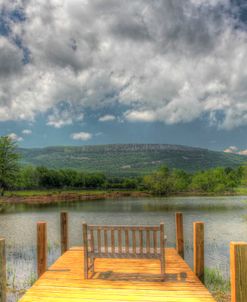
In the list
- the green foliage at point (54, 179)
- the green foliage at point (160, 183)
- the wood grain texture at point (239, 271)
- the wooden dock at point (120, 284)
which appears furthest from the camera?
the green foliage at point (54, 179)

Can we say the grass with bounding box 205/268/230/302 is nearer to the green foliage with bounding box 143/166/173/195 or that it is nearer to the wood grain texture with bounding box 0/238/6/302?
the wood grain texture with bounding box 0/238/6/302

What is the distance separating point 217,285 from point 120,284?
5308 mm

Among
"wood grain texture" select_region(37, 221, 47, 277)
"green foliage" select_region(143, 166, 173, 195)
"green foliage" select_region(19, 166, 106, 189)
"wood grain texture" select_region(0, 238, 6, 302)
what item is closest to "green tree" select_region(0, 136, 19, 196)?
"green foliage" select_region(19, 166, 106, 189)

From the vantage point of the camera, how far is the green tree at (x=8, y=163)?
58284 mm

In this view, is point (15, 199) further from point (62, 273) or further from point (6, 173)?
point (62, 273)

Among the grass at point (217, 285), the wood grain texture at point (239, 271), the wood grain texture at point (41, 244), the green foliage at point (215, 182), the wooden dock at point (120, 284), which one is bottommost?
the green foliage at point (215, 182)

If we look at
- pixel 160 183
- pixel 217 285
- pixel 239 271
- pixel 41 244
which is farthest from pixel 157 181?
pixel 239 271

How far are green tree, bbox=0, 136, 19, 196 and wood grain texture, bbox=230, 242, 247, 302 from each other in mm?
59731

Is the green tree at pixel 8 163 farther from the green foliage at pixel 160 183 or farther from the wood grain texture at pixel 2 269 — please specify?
the wood grain texture at pixel 2 269

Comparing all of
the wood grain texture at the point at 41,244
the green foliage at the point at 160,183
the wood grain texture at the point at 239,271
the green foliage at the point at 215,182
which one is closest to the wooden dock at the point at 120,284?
the wood grain texture at the point at 41,244

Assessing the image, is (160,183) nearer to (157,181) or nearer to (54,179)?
(157,181)

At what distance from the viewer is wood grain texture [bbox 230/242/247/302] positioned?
3.93 m

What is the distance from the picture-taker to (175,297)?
19.7 ft

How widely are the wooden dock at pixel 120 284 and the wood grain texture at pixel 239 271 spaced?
221 centimetres
